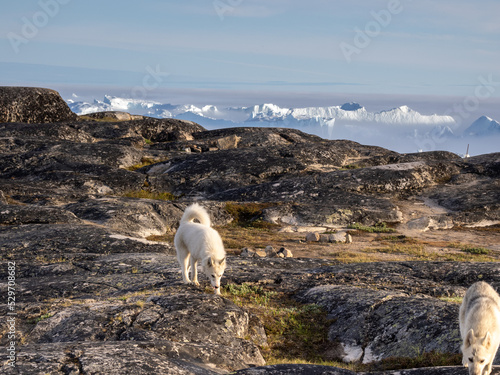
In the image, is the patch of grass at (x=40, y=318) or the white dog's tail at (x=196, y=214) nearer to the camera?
the patch of grass at (x=40, y=318)

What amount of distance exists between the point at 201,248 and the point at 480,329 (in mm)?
8360

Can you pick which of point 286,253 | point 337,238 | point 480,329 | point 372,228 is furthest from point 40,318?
point 372,228

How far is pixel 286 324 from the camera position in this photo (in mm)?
14617

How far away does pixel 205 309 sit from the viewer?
42.3 feet

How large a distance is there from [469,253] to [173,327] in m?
27.0

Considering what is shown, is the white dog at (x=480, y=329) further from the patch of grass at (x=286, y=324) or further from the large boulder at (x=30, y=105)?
the large boulder at (x=30, y=105)

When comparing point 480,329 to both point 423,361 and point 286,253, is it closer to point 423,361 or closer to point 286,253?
point 423,361

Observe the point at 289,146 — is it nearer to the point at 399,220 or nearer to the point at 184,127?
the point at 399,220

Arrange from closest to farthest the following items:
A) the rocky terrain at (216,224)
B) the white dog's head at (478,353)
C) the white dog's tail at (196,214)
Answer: the white dog's head at (478,353), the rocky terrain at (216,224), the white dog's tail at (196,214)

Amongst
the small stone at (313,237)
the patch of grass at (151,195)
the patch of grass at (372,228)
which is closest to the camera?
the small stone at (313,237)

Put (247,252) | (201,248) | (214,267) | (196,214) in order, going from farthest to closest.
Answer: (247,252)
(196,214)
(201,248)
(214,267)

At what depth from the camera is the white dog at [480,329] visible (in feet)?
27.9

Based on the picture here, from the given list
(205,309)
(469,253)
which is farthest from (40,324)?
(469,253)

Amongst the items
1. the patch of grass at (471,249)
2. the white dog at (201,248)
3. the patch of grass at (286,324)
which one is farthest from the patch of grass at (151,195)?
the patch of grass at (286,324)
